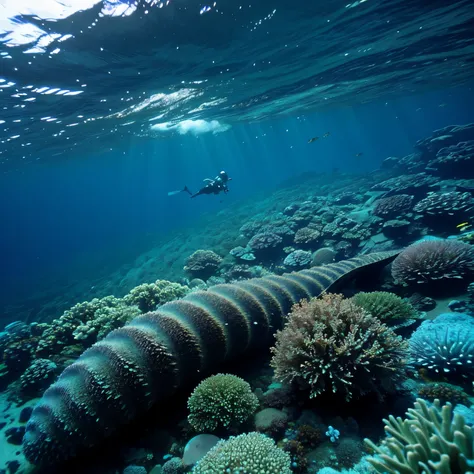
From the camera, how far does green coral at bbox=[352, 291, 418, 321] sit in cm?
500

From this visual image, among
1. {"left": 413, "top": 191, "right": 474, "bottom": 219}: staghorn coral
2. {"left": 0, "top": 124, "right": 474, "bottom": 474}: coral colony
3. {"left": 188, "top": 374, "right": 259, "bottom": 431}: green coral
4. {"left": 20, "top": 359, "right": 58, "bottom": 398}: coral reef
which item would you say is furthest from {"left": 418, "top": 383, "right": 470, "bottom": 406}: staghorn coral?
{"left": 413, "top": 191, "right": 474, "bottom": 219}: staghorn coral

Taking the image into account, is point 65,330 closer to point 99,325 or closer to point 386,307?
point 99,325

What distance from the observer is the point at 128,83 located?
14.9 metres

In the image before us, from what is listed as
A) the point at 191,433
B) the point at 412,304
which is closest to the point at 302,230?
the point at 412,304

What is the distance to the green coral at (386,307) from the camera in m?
5.00

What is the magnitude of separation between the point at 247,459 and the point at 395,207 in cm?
1243

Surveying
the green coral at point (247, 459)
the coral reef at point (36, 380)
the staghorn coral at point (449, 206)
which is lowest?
the staghorn coral at point (449, 206)

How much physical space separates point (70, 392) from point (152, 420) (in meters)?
1.37

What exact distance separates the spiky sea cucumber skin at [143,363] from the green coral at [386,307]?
1.76 m

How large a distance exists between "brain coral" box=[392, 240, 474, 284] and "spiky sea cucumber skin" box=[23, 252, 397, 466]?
3.46 m

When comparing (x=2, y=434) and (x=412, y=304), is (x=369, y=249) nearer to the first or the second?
(x=412, y=304)

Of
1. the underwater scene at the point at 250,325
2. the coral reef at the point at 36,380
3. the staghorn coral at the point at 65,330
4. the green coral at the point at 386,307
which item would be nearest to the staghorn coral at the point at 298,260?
the underwater scene at the point at 250,325

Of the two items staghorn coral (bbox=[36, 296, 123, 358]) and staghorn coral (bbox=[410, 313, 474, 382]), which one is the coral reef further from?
staghorn coral (bbox=[410, 313, 474, 382])

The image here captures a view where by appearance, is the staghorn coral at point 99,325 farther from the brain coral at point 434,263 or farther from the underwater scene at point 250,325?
the brain coral at point 434,263
